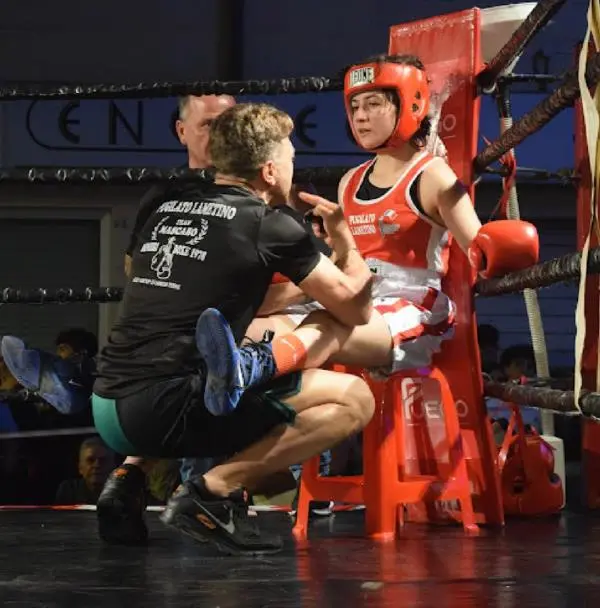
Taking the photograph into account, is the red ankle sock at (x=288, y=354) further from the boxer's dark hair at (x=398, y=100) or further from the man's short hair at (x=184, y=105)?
the man's short hair at (x=184, y=105)

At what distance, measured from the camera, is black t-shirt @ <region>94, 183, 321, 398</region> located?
6.97ft

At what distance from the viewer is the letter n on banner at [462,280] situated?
265 centimetres

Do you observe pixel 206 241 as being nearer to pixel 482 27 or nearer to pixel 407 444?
pixel 407 444

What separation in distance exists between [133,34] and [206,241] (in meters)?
4.04

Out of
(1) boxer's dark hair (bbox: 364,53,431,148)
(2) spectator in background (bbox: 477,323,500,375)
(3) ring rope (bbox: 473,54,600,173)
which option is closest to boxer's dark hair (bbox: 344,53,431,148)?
(1) boxer's dark hair (bbox: 364,53,431,148)

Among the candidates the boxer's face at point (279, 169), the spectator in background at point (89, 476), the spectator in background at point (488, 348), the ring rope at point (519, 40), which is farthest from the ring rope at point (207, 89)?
Answer: the spectator in background at point (488, 348)

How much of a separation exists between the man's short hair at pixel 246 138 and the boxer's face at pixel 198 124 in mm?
668

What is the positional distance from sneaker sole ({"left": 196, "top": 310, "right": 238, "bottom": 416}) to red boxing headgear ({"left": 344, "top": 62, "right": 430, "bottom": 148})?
0.82 meters

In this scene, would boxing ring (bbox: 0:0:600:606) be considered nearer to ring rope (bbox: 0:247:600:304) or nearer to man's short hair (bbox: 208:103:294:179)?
ring rope (bbox: 0:247:600:304)

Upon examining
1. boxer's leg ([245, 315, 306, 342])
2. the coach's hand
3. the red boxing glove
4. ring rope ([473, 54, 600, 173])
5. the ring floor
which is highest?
ring rope ([473, 54, 600, 173])

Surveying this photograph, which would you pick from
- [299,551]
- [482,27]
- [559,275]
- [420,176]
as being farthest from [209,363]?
[482,27]

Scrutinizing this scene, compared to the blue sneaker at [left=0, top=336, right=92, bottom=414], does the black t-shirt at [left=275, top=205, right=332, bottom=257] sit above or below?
above

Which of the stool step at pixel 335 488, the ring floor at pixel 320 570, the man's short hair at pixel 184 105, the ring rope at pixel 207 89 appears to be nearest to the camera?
the ring floor at pixel 320 570

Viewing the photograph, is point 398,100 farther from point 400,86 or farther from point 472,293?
point 472,293
